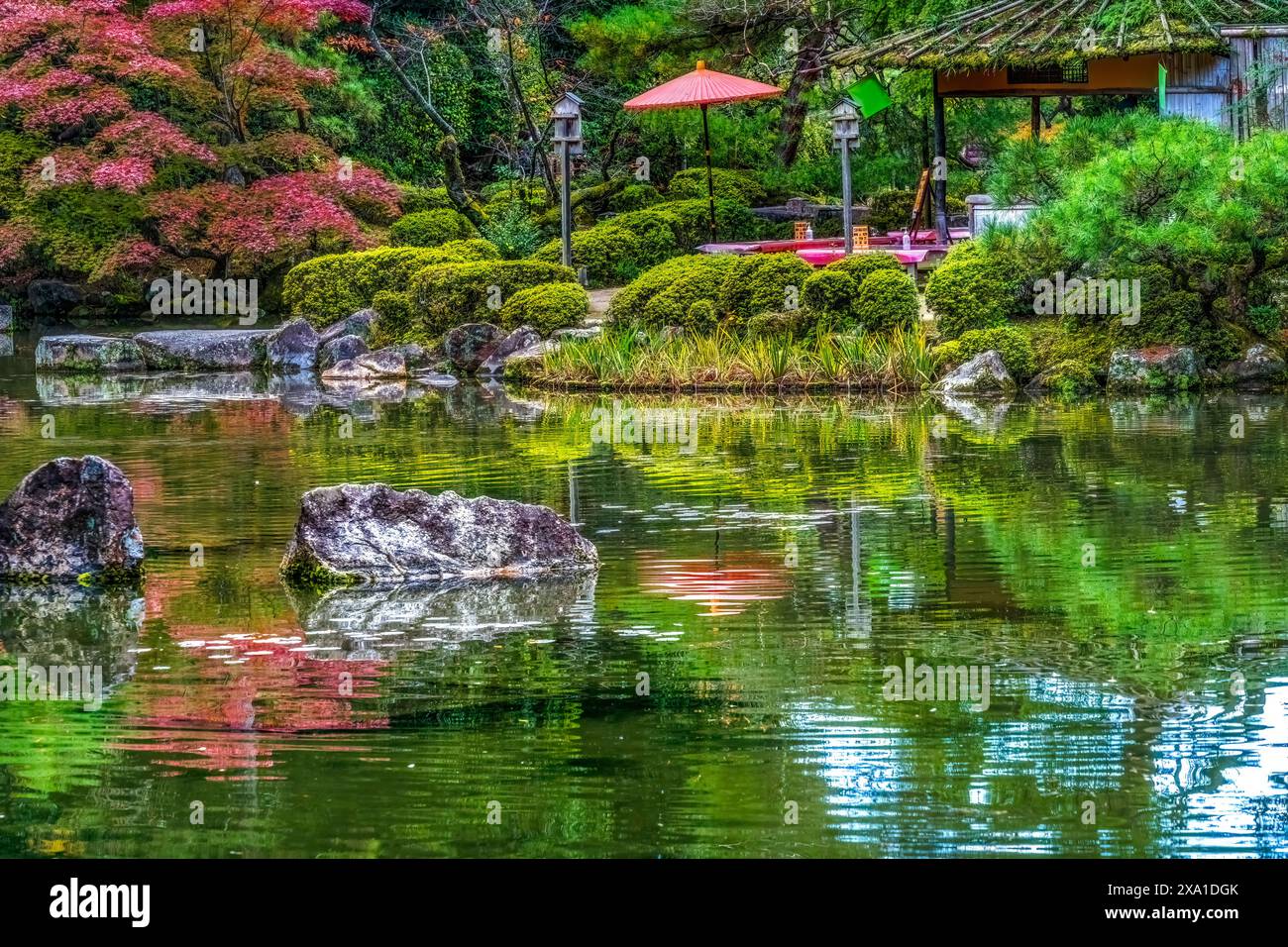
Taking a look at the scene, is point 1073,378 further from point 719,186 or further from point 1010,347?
point 719,186

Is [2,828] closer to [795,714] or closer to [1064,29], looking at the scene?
[795,714]

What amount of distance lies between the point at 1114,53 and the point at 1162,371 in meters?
4.21

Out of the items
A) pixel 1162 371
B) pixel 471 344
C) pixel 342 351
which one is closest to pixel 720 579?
pixel 1162 371

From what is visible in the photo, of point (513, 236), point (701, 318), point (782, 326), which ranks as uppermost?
point (513, 236)

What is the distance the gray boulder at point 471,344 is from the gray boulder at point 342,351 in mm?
1079

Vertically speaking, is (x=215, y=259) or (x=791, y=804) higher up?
(x=215, y=259)

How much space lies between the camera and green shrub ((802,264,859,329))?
1991 cm

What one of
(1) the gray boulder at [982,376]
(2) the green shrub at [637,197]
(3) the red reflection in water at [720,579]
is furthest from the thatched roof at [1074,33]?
(3) the red reflection in water at [720,579]

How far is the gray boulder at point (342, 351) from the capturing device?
75.1 ft

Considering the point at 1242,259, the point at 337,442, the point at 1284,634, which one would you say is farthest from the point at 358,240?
the point at 1284,634

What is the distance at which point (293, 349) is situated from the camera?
23.3 metres

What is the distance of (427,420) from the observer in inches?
704
